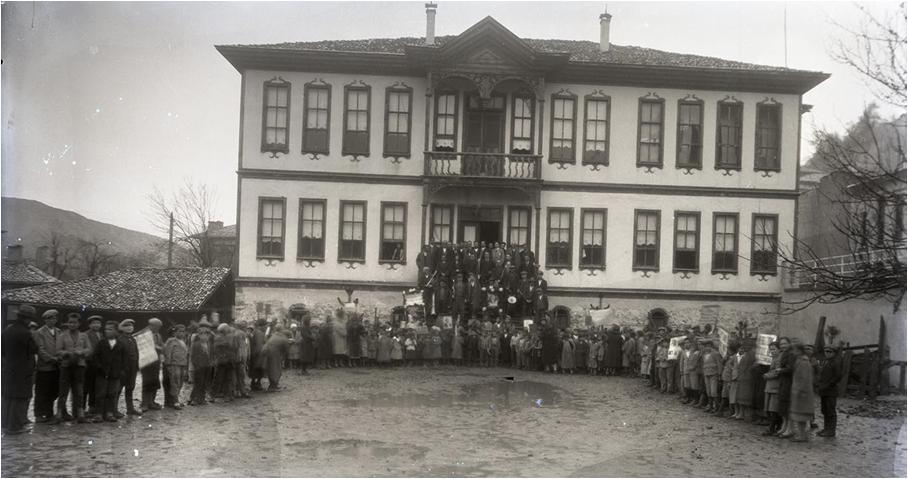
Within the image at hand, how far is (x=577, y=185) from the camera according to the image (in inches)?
1185

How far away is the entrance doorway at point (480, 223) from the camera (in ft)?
97.8

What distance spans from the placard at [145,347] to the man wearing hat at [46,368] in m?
1.33

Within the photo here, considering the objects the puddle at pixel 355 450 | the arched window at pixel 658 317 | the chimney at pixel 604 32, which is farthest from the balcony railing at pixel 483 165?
the puddle at pixel 355 450

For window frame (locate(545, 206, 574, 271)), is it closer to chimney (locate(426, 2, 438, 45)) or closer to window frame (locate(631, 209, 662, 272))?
window frame (locate(631, 209, 662, 272))

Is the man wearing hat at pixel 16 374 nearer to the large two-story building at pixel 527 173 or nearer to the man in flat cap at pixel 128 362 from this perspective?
the man in flat cap at pixel 128 362

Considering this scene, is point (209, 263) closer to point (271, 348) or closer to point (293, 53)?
point (293, 53)

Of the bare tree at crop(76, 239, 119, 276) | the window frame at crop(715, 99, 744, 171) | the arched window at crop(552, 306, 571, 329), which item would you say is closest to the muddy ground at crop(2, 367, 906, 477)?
the bare tree at crop(76, 239, 119, 276)

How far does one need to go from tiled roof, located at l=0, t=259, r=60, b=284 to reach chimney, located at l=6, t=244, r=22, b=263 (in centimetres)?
9

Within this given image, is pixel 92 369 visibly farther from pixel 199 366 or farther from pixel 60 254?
pixel 60 254

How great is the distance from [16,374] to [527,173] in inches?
789

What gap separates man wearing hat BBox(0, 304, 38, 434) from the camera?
12.0 meters

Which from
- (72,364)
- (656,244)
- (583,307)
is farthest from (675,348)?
(72,364)

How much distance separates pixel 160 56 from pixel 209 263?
2670 cm

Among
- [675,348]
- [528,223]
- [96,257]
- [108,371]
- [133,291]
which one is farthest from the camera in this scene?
[528,223]
